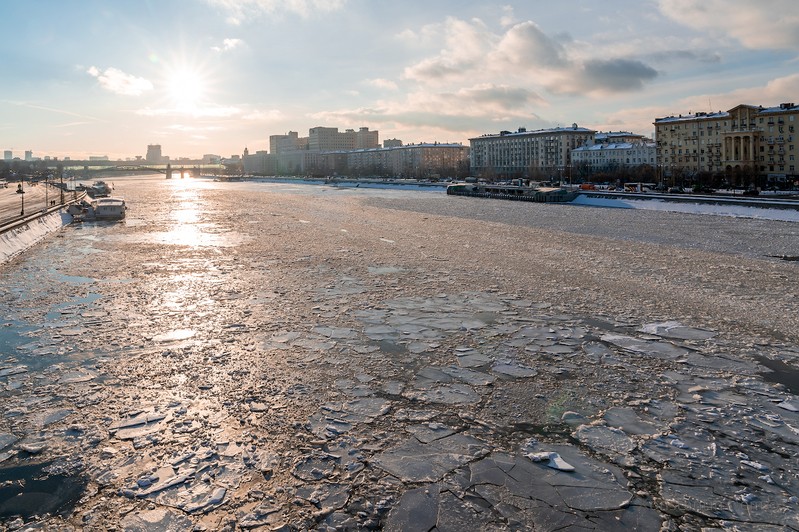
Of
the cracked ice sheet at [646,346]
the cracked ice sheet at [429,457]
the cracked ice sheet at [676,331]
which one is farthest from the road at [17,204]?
the cracked ice sheet at [429,457]

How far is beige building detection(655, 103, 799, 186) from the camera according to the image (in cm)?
7531

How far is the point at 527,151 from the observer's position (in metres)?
120

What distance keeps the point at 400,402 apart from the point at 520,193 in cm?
5660

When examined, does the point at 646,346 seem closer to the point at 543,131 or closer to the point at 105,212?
the point at 105,212

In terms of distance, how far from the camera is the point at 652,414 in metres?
6.16

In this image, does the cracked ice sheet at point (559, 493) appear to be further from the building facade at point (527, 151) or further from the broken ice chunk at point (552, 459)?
the building facade at point (527, 151)

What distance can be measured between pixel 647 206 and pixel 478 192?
2275 centimetres

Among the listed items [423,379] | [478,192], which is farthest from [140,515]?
[478,192]

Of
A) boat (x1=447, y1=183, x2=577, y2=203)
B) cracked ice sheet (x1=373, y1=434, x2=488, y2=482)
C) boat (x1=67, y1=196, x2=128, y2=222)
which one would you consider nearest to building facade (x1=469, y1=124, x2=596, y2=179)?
boat (x1=447, y1=183, x2=577, y2=203)

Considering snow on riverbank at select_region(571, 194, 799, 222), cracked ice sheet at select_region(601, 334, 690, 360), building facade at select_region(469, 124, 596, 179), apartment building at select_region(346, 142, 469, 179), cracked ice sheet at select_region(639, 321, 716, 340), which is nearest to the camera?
cracked ice sheet at select_region(601, 334, 690, 360)

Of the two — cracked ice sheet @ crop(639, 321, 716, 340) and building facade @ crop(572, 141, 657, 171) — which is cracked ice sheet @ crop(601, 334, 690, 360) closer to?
cracked ice sheet @ crop(639, 321, 716, 340)

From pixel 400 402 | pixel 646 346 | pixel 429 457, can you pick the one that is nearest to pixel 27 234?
pixel 400 402

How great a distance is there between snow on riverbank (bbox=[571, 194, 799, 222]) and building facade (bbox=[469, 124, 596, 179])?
174ft

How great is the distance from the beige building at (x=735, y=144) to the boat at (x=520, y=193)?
2409cm
